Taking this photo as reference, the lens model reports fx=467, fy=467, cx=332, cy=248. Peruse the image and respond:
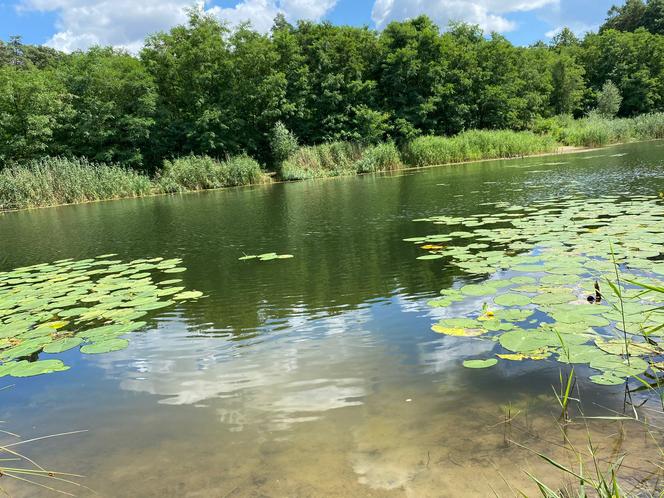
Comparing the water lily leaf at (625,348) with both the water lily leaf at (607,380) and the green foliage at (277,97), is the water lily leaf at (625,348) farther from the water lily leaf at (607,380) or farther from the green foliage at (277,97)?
the green foliage at (277,97)

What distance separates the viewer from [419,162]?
2934cm

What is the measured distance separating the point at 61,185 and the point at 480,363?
23.8m

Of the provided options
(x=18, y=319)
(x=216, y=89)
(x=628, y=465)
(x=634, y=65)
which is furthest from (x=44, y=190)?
(x=634, y=65)

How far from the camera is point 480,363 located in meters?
3.21

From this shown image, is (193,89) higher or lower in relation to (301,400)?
higher

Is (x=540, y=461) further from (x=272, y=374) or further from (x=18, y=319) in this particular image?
(x=18, y=319)

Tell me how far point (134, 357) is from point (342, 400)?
6.69ft

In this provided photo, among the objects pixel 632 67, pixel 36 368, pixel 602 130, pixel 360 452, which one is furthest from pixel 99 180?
pixel 632 67

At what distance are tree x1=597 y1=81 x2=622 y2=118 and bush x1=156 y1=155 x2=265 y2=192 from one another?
3277 cm

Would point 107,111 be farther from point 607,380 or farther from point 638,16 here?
point 638,16

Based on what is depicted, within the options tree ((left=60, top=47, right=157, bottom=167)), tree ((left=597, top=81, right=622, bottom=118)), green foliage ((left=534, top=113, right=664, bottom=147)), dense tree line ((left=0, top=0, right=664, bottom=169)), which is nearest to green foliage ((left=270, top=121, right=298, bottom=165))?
dense tree line ((left=0, top=0, right=664, bottom=169))

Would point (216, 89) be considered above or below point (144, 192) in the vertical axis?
above

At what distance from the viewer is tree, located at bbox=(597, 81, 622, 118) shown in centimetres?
4131

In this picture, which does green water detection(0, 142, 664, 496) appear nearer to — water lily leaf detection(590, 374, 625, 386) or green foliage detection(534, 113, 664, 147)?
water lily leaf detection(590, 374, 625, 386)
